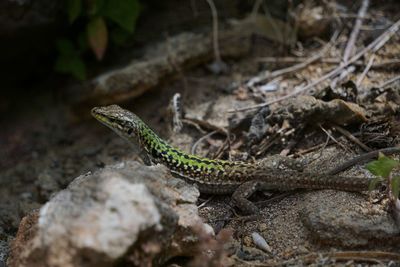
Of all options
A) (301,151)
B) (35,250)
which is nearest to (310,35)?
(301,151)

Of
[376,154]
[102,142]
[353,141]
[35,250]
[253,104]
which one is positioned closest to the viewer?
[35,250]

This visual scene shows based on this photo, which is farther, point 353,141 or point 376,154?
point 353,141

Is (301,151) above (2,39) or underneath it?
underneath

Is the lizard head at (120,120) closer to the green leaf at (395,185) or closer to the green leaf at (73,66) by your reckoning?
the green leaf at (73,66)

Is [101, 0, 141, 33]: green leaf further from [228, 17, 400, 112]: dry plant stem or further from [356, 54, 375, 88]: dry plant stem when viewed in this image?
[356, 54, 375, 88]: dry plant stem

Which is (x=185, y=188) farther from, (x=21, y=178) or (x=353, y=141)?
(x=21, y=178)

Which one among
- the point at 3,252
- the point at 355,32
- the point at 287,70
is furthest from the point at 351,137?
the point at 3,252

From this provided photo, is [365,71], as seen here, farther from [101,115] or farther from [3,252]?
[3,252]
